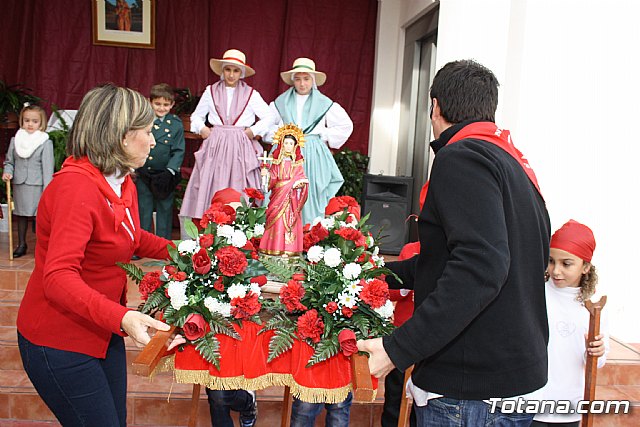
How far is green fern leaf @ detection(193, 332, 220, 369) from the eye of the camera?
6.42ft

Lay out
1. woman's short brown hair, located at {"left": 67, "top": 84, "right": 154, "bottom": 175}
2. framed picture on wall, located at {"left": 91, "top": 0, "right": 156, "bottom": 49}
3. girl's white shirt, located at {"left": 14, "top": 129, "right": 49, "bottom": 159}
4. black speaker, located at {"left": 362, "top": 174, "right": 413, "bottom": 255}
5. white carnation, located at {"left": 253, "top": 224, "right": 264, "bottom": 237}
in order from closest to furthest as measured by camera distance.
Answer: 1. woman's short brown hair, located at {"left": 67, "top": 84, "right": 154, "bottom": 175}
2. white carnation, located at {"left": 253, "top": 224, "right": 264, "bottom": 237}
3. girl's white shirt, located at {"left": 14, "top": 129, "right": 49, "bottom": 159}
4. black speaker, located at {"left": 362, "top": 174, "right": 413, "bottom": 255}
5. framed picture on wall, located at {"left": 91, "top": 0, "right": 156, "bottom": 49}

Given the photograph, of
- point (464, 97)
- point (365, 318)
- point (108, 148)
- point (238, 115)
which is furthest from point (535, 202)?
point (238, 115)

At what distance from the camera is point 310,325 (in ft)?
6.38

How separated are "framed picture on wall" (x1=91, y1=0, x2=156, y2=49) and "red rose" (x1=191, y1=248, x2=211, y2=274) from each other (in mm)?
6317

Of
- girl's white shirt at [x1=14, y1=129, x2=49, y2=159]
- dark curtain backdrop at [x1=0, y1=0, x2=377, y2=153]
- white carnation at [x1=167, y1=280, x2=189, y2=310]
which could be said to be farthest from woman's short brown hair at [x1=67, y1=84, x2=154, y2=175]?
dark curtain backdrop at [x1=0, y1=0, x2=377, y2=153]

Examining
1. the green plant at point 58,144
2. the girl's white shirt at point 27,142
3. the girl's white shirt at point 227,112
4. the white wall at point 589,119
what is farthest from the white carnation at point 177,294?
the green plant at point 58,144

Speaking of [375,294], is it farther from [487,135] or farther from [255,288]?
[487,135]

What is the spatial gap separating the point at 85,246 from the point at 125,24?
656 cm

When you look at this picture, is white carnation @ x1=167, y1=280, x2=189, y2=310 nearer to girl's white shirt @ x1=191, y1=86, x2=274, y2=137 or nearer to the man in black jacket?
the man in black jacket

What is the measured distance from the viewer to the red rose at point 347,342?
1878mm

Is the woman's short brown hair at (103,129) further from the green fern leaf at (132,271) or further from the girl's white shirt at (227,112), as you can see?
the girl's white shirt at (227,112)

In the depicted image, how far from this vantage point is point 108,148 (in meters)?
1.91

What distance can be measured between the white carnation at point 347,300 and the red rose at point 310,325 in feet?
0.30

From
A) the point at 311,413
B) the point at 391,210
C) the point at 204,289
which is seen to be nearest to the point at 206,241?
the point at 204,289
